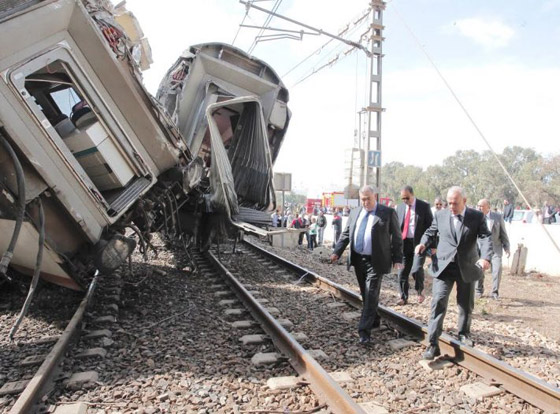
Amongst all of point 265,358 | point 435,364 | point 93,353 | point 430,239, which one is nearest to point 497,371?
point 435,364

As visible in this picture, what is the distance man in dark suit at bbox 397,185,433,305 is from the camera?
20.0ft

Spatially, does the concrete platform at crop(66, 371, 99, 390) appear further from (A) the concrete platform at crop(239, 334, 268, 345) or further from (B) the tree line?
(B) the tree line

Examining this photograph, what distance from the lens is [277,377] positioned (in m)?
3.51

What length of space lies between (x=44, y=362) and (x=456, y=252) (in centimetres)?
377

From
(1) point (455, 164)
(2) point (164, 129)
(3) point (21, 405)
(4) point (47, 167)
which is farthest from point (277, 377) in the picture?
(1) point (455, 164)

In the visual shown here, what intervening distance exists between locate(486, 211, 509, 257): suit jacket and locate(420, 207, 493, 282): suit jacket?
2.85m

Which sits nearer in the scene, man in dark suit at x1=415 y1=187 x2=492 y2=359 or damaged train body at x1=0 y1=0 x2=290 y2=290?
damaged train body at x1=0 y1=0 x2=290 y2=290

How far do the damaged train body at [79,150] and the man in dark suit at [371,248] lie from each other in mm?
2355

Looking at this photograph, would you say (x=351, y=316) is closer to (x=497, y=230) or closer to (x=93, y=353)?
(x=93, y=353)

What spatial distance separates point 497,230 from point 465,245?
328 cm

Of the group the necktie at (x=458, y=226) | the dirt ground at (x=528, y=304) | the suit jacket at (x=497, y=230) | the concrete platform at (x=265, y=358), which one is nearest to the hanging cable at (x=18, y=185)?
the concrete platform at (x=265, y=358)

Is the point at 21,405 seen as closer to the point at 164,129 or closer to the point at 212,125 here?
the point at 164,129

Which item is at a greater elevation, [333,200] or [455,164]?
Answer: [455,164]

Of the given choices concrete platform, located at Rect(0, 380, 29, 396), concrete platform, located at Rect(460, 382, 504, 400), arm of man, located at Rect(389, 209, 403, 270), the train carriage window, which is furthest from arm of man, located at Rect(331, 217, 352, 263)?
concrete platform, located at Rect(0, 380, 29, 396)
